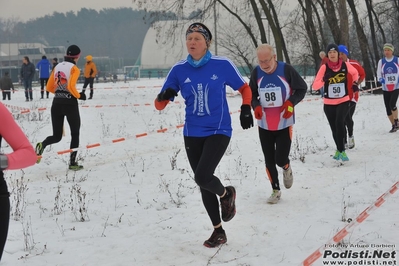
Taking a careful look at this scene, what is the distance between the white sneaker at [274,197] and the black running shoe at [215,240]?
1.53 metres

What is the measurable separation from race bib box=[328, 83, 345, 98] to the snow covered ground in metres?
1.12

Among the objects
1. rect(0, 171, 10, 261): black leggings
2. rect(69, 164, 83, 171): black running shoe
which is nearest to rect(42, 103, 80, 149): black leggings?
rect(69, 164, 83, 171): black running shoe

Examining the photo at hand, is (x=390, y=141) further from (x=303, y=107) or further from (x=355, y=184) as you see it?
(x=303, y=107)

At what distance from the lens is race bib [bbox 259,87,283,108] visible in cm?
610

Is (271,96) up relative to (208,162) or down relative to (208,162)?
up

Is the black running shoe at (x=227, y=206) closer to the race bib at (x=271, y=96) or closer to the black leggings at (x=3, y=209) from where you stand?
the race bib at (x=271, y=96)

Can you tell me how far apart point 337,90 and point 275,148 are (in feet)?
7.76

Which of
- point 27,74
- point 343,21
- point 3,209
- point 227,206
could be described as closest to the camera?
point 3,209

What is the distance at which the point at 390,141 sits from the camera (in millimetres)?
10266

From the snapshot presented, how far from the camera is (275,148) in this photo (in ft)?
21.0

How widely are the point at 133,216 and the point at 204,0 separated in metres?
20.9

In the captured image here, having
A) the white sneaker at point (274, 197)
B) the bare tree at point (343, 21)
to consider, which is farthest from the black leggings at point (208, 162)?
the bare tree at point (343, 21)

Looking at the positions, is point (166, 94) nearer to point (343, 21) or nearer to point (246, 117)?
point (246, 117)

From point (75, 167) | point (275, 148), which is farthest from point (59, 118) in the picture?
point (275, 148)
